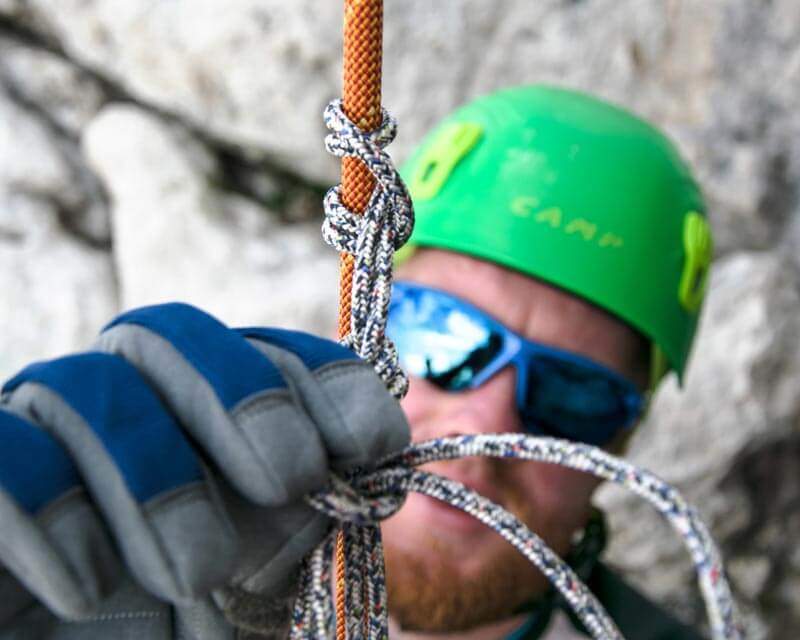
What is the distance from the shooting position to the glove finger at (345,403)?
0.48 m

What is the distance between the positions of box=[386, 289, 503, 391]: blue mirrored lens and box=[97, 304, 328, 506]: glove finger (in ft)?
2.71

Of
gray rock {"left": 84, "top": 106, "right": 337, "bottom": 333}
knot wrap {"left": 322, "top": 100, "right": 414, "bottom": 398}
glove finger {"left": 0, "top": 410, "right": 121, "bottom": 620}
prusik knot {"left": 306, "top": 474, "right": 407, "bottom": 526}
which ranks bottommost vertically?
gray rock {"left": 84, "top": 106, "right": 337, "bottom": 333}

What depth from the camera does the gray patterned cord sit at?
0.51 m

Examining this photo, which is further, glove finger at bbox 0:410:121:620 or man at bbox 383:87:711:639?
man at bbox 383:87:711:639

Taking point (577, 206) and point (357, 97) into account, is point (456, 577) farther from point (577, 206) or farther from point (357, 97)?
point (357, 97)

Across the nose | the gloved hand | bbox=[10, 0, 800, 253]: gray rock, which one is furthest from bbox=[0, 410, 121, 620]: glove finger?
bbox=[10, 0, 800, 253]: gray rock

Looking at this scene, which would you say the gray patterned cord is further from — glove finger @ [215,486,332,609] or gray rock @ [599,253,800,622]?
gray rock @ [599,253,800,622]

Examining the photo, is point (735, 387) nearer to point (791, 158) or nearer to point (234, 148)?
point (791, 158)

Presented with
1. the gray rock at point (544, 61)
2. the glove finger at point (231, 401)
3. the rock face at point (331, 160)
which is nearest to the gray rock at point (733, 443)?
the rock face at point (331, 160)

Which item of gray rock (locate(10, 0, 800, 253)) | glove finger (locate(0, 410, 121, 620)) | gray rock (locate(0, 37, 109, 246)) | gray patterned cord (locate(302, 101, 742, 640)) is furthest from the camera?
gray rock (locate(0, 37, 109, 246))

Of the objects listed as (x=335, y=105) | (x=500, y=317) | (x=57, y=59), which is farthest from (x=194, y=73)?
(x=335, y=105)

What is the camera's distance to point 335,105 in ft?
1.83

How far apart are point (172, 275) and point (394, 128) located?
5.04ft

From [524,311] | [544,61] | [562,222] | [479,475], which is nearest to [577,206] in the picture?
[562,222]
